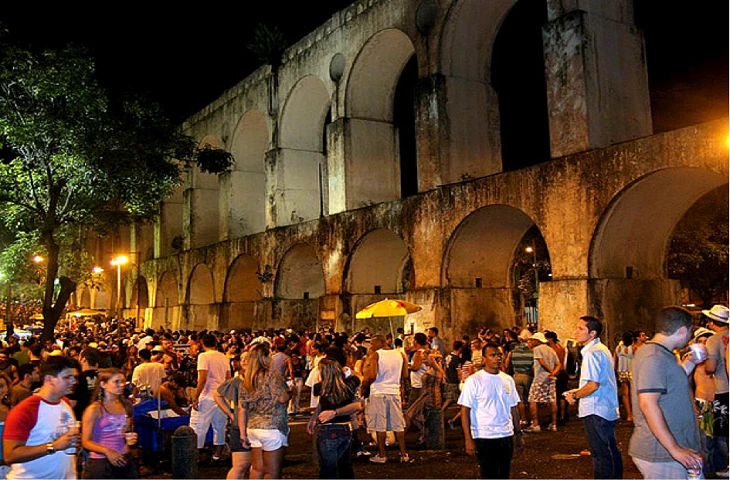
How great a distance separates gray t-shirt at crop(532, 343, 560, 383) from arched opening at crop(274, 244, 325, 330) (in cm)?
1648

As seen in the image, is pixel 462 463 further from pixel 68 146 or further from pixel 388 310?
pixel 68 146

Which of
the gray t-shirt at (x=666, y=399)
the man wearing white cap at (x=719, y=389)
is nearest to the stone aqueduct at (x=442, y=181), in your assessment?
the man wearing white cap at (x=719, y=389)

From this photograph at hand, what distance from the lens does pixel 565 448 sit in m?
10.0

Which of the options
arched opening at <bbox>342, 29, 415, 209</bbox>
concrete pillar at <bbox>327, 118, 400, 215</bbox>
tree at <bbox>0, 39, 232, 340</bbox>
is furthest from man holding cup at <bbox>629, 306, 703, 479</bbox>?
arched opening at <bbox>342, 29, 415, 209</bbox>

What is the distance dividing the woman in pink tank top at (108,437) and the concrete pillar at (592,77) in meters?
13.6

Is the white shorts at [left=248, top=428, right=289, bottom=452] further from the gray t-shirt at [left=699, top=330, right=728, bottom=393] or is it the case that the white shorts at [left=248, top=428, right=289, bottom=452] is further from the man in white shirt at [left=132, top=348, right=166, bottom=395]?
the gray t-shirt at [left=699, top=330, right=728, bottom=393]

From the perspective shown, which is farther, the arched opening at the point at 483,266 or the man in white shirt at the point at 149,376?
the arched opening at the point at 483,266

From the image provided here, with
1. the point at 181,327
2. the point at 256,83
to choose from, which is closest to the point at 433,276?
the point at 256,83

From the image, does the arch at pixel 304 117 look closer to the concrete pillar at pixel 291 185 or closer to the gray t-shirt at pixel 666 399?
the concrete pillar at pixel 291 185

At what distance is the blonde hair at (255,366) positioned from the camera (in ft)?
22.9

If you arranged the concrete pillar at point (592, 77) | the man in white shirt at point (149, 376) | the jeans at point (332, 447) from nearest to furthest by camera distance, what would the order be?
the jeans at point (332, 447) → the man in white shirt at point (149, 376) → the concrete pillar at point (592, 77)

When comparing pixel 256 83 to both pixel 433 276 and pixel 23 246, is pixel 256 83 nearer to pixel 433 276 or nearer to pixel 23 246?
pixel 23 246

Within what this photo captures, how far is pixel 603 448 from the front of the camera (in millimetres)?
6582

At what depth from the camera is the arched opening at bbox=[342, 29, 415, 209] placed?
82.6ft
